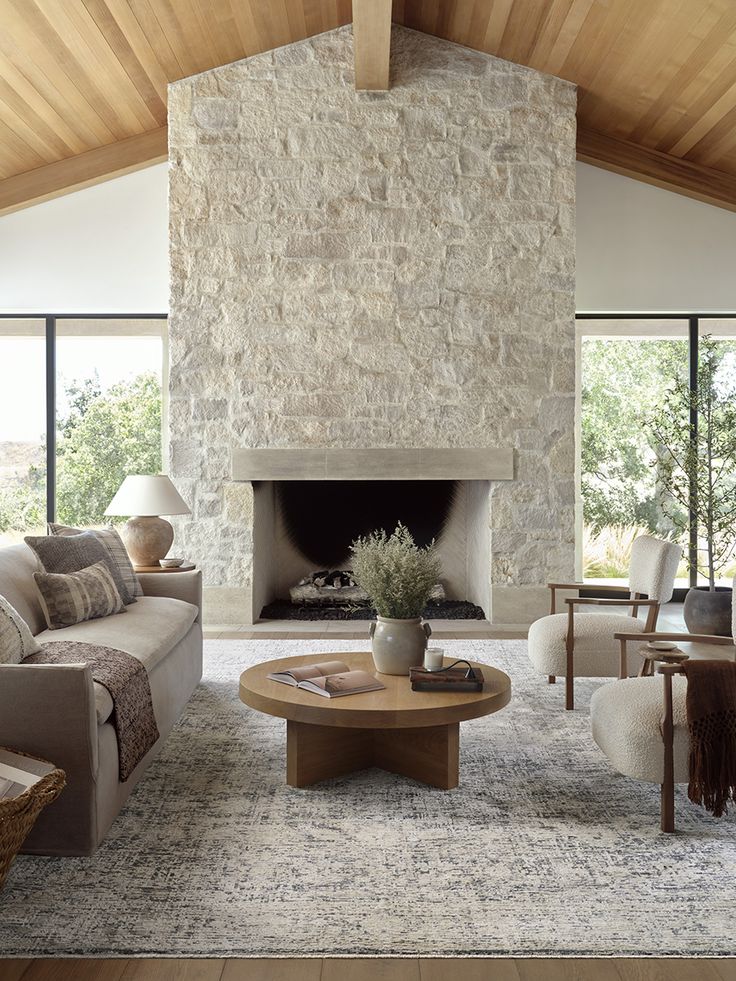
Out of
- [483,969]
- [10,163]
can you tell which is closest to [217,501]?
[10,163]

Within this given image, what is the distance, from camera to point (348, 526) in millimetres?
7418

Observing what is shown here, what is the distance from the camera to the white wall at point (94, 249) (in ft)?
23.7

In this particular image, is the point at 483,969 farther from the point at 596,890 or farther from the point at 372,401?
the point at 372,401

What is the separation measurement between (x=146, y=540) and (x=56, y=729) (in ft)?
8.67

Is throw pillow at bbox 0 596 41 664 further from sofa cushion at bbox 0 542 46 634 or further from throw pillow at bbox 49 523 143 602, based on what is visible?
throw pillow at bbox 49 523 143 602

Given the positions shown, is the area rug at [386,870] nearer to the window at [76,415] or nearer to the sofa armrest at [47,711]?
the sofa armrest at [47,711]

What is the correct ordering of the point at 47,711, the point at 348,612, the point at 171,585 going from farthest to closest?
the point at 348,612, the point at 171,585, the point at 47,711

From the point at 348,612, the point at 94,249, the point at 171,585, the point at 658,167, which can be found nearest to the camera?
the point at 171,585

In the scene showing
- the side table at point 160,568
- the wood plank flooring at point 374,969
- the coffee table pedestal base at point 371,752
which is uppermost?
the side table at point 160,568

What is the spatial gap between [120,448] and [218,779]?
449 centimetres

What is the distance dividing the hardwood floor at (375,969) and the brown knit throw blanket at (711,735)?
704mm

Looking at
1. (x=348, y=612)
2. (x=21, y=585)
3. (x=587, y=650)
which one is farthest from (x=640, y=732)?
(x=348, y=612)

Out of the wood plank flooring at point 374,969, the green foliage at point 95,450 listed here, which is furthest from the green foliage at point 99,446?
the wood plank flooring at point 374,969

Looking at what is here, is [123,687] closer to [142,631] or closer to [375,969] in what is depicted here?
[142,631]
